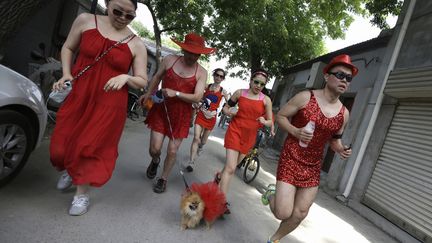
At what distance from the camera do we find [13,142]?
3867 millimetres

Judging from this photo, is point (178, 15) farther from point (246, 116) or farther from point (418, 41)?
point (246, 116)

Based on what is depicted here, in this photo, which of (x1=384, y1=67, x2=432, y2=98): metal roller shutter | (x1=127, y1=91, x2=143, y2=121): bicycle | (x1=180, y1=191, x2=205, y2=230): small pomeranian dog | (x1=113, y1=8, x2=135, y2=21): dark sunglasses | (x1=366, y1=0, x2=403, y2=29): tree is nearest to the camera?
(x1=113, y1=8, x2=135, y2=21): dark sunglasses

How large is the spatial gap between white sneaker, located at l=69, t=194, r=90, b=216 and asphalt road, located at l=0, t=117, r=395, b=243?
0.06 meters

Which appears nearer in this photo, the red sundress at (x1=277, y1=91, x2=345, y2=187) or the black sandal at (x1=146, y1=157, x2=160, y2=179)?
the red sundress at (x1=277, y1=91, x2=345, y2=187)

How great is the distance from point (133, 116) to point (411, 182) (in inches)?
385

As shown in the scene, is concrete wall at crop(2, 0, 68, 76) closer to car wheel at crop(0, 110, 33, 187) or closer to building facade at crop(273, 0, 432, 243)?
car wheel at crop(0, 110, 33, 187)

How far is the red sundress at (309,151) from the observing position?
12.4ft

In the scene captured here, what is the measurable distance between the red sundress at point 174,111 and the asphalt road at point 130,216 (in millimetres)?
908

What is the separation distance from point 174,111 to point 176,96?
34 cm

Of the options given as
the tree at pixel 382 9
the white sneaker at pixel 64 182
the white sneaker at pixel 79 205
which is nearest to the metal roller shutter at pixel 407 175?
the tree at pixel 382 9

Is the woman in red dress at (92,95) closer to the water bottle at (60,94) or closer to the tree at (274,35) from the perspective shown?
the water bottle at (60,94)

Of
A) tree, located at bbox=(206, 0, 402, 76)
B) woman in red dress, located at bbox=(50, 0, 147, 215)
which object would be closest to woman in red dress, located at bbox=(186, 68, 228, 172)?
woman in red dress, located at bbox=(50, 0, 147, 215)

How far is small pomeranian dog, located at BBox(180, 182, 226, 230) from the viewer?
160 inches

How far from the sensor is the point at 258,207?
20.4ft
